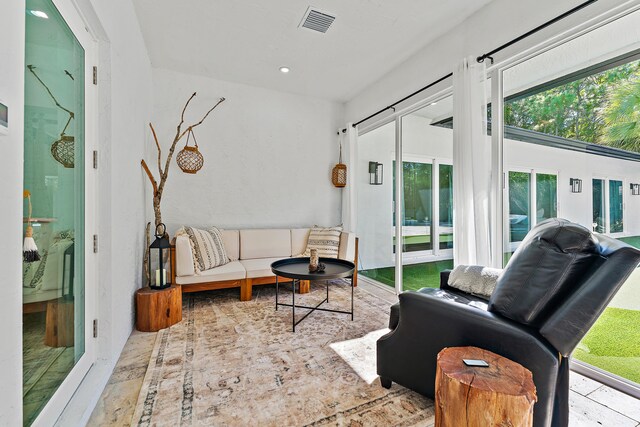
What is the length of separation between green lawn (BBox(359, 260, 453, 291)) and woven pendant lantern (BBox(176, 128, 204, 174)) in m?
2.91

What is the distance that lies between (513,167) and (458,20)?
1.48m

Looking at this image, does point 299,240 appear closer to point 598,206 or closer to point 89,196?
point 89,196

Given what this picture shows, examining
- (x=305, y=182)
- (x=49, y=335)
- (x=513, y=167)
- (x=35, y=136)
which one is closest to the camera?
(x=35, y=136)

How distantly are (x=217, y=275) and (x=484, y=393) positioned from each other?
281 centimetres

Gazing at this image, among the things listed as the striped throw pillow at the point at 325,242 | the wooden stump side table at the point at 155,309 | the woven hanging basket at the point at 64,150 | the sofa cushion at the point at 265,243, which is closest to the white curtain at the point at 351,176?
the striped throw pillow at the point at 325,242

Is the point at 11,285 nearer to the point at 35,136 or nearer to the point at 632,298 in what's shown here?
the point at 35,136

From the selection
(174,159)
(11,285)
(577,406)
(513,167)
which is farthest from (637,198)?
(174,159)

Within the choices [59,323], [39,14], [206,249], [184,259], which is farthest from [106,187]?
[206,249]

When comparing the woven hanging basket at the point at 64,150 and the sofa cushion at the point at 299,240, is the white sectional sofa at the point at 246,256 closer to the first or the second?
the sofa cushion at the point at 299,240

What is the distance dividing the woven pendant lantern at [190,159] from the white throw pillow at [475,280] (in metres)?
3.22

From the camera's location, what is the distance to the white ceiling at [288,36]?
104 inches

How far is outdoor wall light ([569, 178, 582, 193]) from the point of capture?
2082 mm

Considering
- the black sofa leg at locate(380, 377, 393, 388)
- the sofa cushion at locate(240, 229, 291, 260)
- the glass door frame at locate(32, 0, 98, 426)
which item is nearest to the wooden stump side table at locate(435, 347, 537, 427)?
the black sofa leg at locate(380, 377, 393, 388)

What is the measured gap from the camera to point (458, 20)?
9.05 feet
